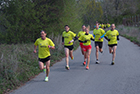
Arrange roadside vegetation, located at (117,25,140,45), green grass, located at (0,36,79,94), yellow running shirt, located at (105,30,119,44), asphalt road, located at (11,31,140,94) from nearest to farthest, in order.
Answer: asphalt road, located at (11,31,140,94) → green grass, located at (0,36,79,94) → yellow running shirt, located at (105,30,119,44) → roadside vegetation, located at (117,25,140,45)

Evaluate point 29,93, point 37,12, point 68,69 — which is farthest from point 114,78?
point 37,12

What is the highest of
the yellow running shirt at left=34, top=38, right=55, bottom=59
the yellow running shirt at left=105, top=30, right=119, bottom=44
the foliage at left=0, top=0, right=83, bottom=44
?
the foliage at left=0, top=0, right=83, bottom=44

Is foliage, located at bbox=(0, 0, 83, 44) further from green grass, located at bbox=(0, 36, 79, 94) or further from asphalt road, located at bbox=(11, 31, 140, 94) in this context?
asphalt road, located at bbox=(11, 31, 140, 94)

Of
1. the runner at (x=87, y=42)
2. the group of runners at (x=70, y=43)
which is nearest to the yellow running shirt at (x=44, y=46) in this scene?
the group of runners at (x=70, y=43)

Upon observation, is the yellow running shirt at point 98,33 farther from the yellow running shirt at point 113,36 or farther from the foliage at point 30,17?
the foliage at point 30,17

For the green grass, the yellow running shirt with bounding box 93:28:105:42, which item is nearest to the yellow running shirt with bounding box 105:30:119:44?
the yellow running shirt with bounding box 93:28:105:42

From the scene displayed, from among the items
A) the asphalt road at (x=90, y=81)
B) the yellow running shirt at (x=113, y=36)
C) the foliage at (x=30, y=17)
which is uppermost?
the foliage at (x=30, y=17)

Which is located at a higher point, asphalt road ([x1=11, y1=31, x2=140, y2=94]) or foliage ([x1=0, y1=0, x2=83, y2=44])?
foliage ([x1=0, y1=0, x2=83, y2=44])

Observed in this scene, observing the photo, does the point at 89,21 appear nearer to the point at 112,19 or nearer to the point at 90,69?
the point at 112,19

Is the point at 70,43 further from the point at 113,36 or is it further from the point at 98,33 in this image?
the point at 113,36

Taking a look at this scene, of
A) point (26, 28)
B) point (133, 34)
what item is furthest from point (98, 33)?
point (133, 34)

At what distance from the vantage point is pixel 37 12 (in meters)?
12.3

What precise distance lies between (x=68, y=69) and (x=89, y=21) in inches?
1951

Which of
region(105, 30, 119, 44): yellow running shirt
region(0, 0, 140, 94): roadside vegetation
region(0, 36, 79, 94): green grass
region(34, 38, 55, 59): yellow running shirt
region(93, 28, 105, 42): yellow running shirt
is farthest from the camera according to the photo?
region(93, 28, 105, 42): yellow running shirt
